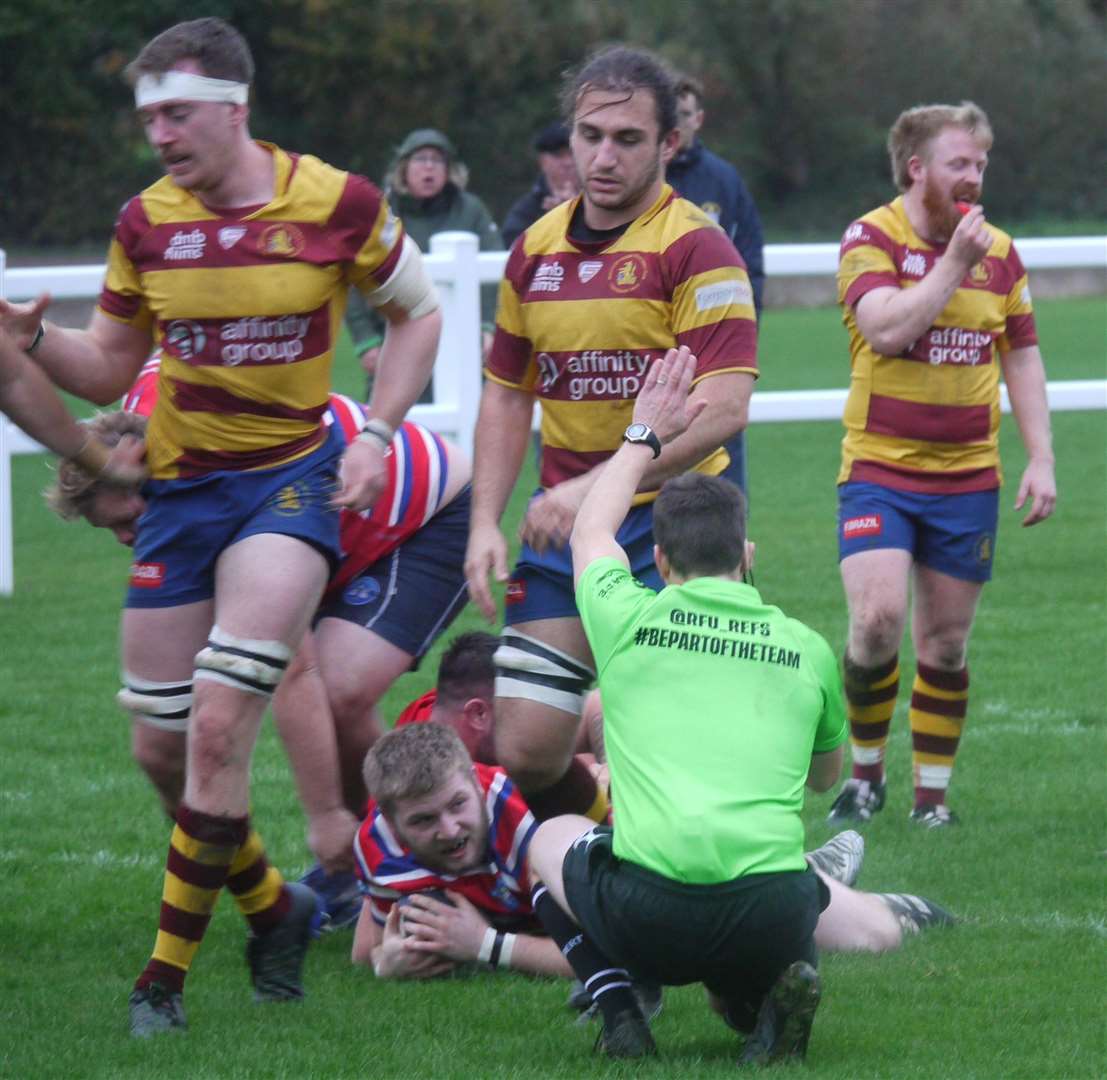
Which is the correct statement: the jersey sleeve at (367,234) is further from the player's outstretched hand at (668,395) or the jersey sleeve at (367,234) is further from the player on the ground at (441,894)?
the player on the ground at (441,894)

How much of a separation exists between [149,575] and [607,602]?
1245 millimetres

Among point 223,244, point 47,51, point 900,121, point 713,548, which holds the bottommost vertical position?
point 713,548

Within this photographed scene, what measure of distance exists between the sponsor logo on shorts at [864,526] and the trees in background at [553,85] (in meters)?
26.2

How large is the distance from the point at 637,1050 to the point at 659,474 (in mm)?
1314

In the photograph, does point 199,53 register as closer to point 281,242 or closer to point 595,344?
point 281,242

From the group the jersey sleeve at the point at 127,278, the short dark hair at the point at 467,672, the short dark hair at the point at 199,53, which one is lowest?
the short dark hair at the point at 467,672

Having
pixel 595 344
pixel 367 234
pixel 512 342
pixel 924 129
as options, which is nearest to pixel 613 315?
pixel 595 344

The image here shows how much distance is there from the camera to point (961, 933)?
17.6ft

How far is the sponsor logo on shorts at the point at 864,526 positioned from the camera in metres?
6.57

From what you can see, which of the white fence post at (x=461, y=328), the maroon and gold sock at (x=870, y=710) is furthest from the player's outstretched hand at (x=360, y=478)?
the white fence post at (x=461, y=328)

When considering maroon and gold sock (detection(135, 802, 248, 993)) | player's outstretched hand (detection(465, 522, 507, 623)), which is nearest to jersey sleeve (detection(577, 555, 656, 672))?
player's outstretched hand (detection(465, 522, 507, 623))

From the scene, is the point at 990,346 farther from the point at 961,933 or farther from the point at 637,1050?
the point at 637,1050

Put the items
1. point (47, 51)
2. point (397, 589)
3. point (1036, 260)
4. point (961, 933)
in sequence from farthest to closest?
1. point (47, 51)
2. point (1036, 260)
3. point (397, 589)
4. point (961, 933)

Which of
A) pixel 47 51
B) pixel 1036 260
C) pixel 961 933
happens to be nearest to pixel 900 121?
pixel 961 933
